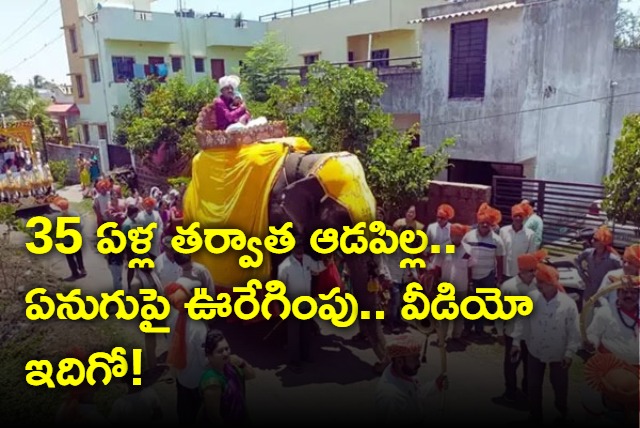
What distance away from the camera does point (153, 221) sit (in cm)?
779

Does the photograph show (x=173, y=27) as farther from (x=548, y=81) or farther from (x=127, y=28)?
(x=548, y=81)

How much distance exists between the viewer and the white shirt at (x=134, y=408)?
358cm

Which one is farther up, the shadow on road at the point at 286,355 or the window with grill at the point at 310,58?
the window with grill at the point at 310,58

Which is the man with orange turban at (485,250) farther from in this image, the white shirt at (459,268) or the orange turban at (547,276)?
the orange turban at (547,276)

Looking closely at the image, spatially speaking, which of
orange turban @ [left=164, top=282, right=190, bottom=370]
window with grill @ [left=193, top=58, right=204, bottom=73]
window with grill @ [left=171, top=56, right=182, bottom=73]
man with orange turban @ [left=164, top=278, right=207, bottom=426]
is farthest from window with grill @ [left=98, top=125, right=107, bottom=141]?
man with orange turban @ [left=164, top=278, right=207, bottom=426]

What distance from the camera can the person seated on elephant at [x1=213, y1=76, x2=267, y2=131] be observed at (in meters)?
6.92

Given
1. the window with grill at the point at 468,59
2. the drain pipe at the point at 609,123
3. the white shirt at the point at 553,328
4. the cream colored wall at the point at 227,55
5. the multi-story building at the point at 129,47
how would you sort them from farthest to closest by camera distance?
the cream colored wall at the point at 227,55 < the multi-story building at the point at 129,47 < the drain pipe at the point at 609,123 < the window with grill at the point at 468,59 < the white shirt at the point at 553,328

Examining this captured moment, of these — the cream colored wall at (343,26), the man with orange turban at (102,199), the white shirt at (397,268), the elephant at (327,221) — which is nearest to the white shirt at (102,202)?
the man with orange turban at (102,199)

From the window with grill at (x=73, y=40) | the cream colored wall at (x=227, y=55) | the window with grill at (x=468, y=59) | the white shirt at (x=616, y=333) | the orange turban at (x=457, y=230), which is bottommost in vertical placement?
the white shirt at (x=616, y=333)

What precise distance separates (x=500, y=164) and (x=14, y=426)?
9554 mm

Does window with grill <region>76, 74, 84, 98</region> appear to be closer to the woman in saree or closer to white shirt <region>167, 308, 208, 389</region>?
white shirt <region>167, 308, 208, 389</region>

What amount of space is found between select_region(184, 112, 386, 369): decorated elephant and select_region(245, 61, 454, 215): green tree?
2173mm

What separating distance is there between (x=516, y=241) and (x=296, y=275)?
100 inches

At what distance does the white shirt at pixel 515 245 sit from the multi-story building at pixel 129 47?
52.6 feet
